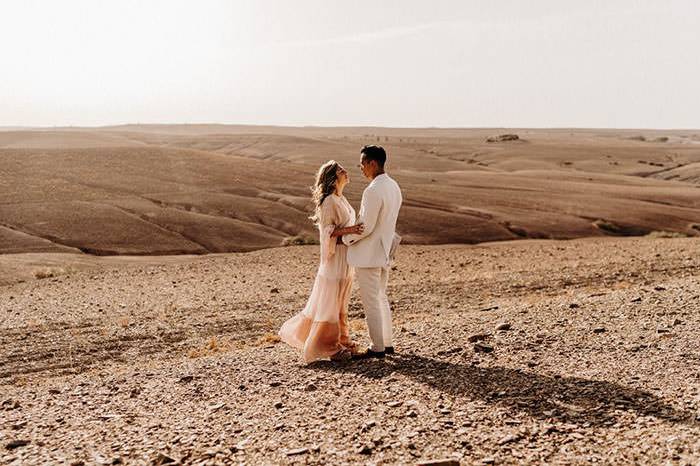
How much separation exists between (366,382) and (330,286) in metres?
1.30

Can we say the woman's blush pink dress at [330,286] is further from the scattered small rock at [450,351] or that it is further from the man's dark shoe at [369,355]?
the scattered small rock at [450,351]

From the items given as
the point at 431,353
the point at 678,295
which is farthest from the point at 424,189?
the point at 431,353

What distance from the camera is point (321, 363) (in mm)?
9016

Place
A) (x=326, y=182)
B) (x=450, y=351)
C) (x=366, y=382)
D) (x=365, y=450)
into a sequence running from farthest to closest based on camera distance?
1. (x=450, y=351)
2. (x=326, y=182)
3. (x=366, y=382)
4. (x=365, y=450)

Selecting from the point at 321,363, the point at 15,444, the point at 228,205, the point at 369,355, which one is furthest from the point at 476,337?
the point at 228,205

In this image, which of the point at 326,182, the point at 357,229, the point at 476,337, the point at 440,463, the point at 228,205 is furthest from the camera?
the point at 228,205

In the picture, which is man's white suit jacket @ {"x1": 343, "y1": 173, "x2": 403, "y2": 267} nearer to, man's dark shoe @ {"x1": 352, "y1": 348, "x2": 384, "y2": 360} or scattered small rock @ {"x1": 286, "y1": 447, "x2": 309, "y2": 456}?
man's dark shoe @ {"x1": 352, "y1": 348, "x2": 384, "y2": 360}

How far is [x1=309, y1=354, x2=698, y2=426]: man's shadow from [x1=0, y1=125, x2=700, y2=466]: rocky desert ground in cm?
3

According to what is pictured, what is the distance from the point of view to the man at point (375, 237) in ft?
27.5

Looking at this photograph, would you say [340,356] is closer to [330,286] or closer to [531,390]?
[330,286]

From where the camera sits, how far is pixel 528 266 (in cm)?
2012

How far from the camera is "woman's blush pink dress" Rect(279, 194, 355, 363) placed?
346 inches

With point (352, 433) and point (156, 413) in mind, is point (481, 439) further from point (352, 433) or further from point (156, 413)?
point (156, 413)

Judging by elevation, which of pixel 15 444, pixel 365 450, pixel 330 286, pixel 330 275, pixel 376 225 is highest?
pixel 376 225
